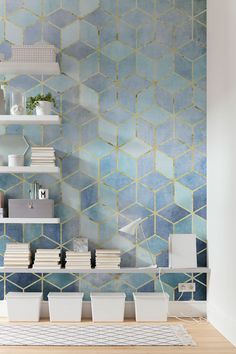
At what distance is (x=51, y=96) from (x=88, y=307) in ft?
5.67

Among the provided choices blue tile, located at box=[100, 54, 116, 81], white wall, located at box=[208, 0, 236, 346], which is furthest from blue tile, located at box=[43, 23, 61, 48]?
white wall, located at box=[208, 0, 236, 346]

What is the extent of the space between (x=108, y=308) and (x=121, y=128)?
145 cm

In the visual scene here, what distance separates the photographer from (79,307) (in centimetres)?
490

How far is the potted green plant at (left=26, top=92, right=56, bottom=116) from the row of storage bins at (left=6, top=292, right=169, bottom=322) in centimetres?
143

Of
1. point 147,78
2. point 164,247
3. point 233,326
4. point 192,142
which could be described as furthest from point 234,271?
point 147,78

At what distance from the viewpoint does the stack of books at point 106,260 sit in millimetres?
4973

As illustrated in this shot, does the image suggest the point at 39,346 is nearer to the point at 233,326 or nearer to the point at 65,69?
the point at 233,326

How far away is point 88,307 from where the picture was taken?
509 cm

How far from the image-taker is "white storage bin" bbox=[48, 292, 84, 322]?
4898mm

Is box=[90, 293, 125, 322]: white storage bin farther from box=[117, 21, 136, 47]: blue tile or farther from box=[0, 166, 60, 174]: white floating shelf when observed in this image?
box=[117, 21, 136, 47]: blue tile

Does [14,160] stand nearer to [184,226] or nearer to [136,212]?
[136,212]

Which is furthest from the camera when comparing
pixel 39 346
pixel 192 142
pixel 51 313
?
pixel 192 142

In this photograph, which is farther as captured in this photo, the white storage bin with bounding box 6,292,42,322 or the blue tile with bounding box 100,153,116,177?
the blue tile with bounding box 100,153,116,177

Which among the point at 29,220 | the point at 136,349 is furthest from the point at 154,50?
the point at 136,349
